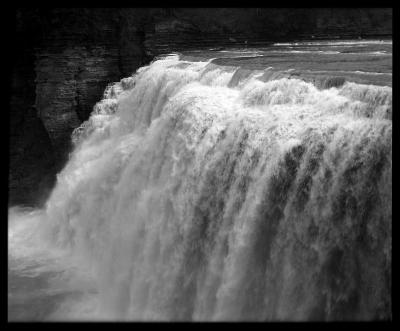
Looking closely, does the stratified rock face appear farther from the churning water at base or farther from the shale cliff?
the churning water at base

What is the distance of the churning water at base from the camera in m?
6.38

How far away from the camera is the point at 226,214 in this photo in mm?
8320

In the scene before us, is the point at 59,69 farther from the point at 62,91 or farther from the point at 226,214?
the point at 226,214

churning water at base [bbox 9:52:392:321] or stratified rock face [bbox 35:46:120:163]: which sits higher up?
stratified rock face [bbox 35:46:120:163]

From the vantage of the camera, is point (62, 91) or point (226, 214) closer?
point (226, 214)

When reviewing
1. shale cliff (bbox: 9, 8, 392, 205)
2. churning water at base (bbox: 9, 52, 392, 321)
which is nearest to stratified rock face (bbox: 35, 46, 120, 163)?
shale cliff (bbox: 9, 8, 392, 205)

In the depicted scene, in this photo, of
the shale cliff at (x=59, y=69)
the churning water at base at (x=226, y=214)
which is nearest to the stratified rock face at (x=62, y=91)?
the shale cliff at (x=59, y=69)

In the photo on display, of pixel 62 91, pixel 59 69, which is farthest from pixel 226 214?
pixel 59 69

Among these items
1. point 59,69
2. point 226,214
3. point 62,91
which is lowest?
point 226,214

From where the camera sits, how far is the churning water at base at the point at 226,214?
6.38 metres

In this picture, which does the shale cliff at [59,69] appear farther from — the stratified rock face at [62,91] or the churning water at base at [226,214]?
the churning water at base at [226,214]

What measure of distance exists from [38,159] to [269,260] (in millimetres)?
13582

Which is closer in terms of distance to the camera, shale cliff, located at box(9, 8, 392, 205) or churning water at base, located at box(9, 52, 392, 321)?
churning water at base, located at box(9, 52, 392, 321)

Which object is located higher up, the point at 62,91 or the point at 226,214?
the point at 62,91
